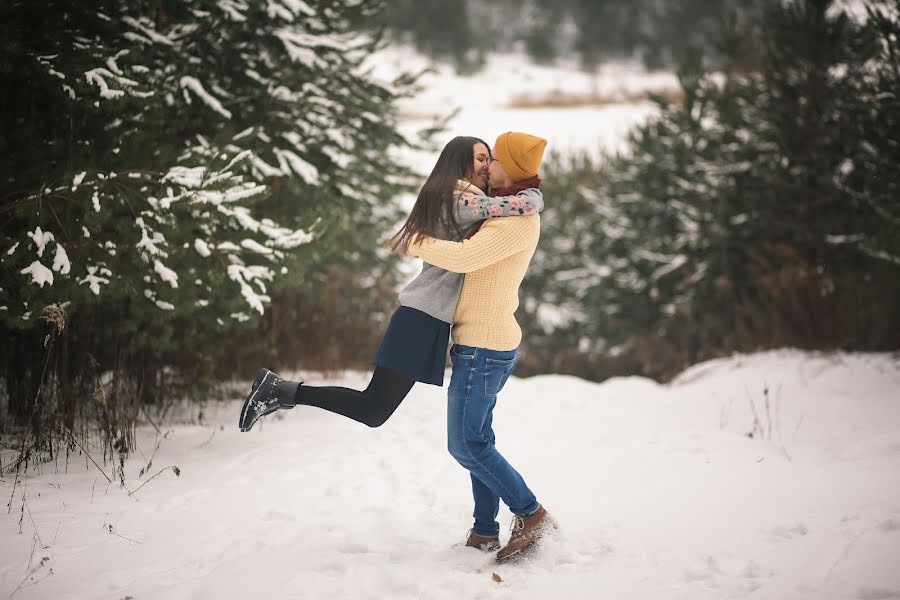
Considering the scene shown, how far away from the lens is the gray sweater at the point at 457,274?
101 inches

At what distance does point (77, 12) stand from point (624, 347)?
12.8 metres

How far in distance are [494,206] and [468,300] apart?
412 millimetres

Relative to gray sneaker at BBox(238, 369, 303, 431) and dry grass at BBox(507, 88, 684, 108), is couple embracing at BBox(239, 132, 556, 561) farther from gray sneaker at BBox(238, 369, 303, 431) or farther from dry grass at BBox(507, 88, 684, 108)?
dry grass at BBox(507, 88, 684, 108)

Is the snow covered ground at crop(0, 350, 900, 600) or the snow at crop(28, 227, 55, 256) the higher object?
the snow at crop(28, 227, 55, 256)

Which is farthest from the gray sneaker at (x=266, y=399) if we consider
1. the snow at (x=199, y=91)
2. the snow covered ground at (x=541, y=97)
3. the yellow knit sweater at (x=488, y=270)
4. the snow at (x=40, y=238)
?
the snow covered ground at (x=541, y=97)

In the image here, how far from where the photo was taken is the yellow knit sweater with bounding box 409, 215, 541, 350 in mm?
2525

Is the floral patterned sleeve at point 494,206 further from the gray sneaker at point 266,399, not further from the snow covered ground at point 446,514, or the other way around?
the snow covered ground at point 446,514

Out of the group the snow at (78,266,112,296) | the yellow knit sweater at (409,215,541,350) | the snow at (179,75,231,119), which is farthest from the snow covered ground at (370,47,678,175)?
the yellow knit sweater at (409,215,541,350)

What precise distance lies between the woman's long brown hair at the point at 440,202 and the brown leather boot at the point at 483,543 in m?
1.35

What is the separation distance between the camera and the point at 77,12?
4.04 m

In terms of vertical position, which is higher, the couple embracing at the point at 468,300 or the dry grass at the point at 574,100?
the dry grass at the point at 574,100

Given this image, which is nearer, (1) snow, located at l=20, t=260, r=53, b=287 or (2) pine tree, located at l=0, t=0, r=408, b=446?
(1) snow, located at l=20, t=260, r=53, b=287

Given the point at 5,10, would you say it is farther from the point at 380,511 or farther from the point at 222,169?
the point at 380,511

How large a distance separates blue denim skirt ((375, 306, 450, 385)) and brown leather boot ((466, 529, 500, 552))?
82cm
